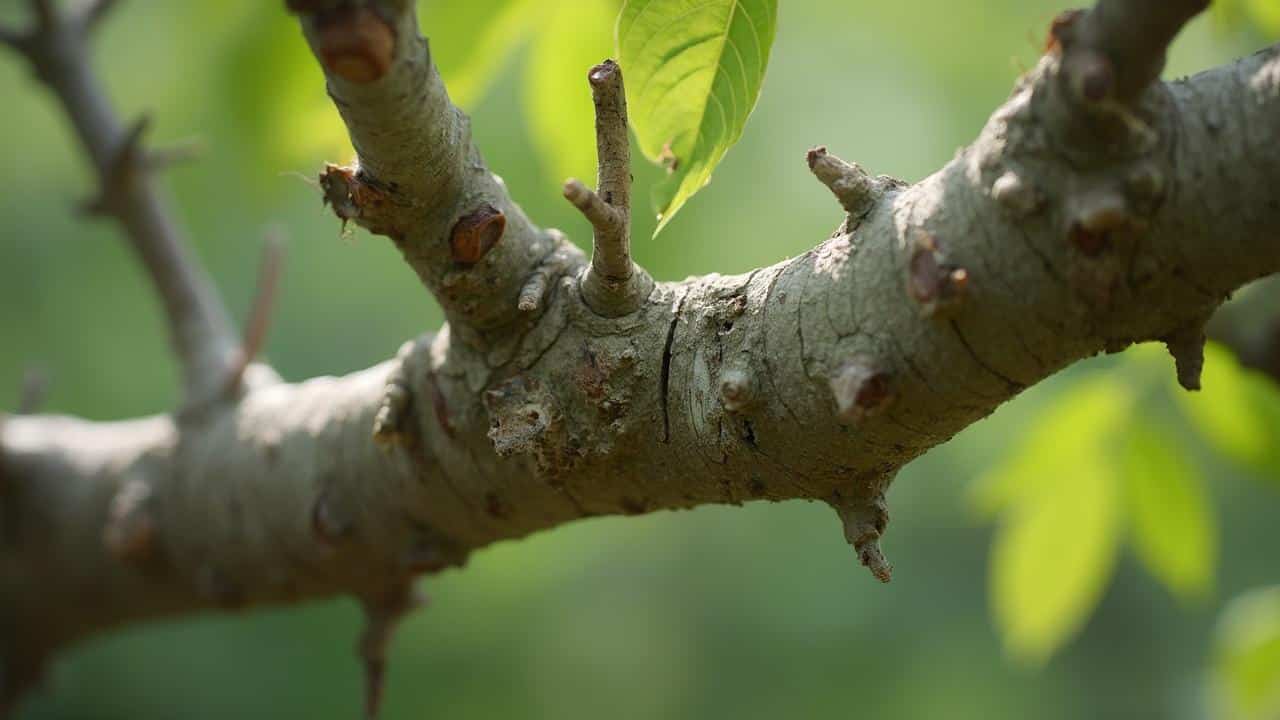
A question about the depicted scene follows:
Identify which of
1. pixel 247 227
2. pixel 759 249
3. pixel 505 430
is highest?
pixel 247 227

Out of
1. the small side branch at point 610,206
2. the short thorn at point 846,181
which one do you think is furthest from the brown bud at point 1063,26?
the small side branch at point 610,206

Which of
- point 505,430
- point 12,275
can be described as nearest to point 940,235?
point 505,430

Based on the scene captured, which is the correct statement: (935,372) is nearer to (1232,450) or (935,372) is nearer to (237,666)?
(1232,450)

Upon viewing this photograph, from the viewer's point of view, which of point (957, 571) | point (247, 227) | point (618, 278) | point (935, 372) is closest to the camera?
point (935, 372)

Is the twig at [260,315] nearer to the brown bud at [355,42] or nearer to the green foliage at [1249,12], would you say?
the brown bud at [355,42]

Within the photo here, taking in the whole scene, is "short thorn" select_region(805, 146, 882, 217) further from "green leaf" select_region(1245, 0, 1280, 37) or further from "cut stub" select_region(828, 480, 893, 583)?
"green leaf" select_region(1245, 0, 1280, 37)
